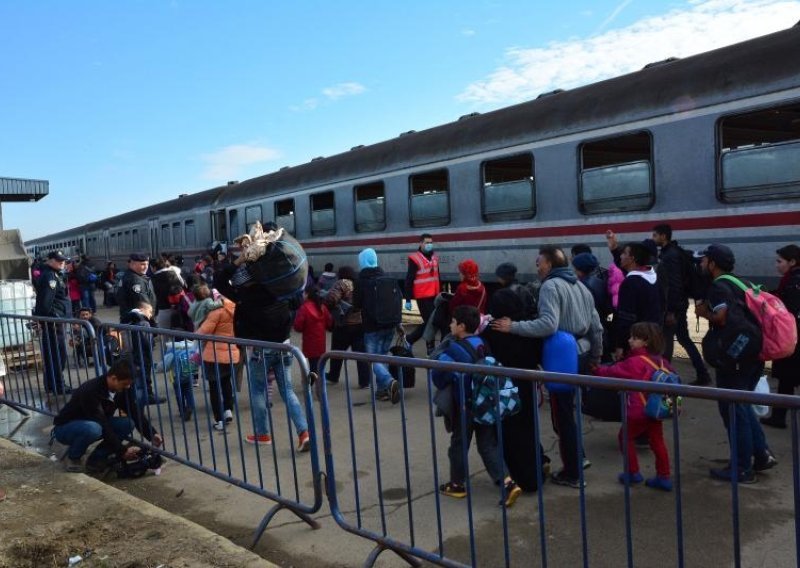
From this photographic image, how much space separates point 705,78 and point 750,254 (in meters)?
1.94

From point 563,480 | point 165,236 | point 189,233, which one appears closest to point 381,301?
point 563,480

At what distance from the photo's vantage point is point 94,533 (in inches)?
142

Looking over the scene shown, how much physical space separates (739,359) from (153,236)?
21.3 meters

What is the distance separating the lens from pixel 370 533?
10.8 ft

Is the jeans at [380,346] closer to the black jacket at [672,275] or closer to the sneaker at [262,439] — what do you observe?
the sneaker at [262,439]

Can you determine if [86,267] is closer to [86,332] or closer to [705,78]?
[86,332]

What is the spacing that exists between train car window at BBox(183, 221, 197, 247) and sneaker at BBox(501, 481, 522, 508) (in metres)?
16.7

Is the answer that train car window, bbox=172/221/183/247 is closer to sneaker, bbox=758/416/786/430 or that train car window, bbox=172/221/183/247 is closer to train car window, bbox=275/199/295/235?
train car window, bbox=275/199/295/235

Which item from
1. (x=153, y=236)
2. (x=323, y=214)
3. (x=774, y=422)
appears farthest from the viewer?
(x=153, y=236)

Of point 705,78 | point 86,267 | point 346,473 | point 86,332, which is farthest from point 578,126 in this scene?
point 86,267

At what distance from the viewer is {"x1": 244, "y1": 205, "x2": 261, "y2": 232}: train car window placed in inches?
608

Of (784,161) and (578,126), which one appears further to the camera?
(578,126)

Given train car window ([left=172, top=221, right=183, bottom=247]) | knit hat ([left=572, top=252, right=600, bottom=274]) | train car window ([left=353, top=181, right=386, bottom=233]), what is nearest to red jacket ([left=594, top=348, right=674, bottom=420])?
knit hat ([left=572, top=252, right=600, bottom=274])

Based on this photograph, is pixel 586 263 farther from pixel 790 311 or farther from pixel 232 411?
pixel 232 411
